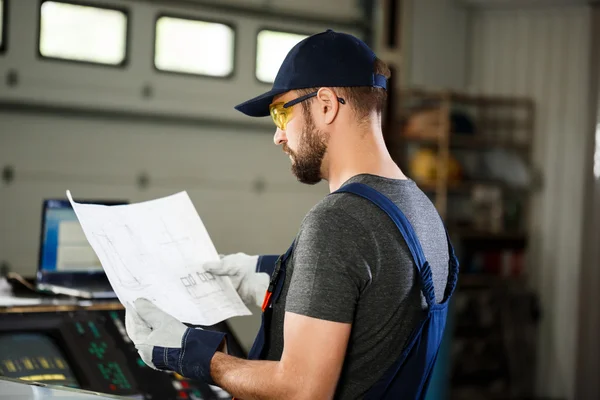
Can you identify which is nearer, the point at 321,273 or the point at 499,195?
the point at 321,273

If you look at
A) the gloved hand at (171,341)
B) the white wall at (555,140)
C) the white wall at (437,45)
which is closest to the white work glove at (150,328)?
the gloved hand at (171,341)

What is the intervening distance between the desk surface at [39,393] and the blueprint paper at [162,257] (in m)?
0.20

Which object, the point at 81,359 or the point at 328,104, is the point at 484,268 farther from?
the point at 328,104

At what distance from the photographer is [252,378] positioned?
4.08ft

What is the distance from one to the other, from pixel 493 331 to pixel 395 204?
433cm

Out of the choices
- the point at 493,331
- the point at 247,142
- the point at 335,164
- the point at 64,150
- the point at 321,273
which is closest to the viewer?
the point at 321,273

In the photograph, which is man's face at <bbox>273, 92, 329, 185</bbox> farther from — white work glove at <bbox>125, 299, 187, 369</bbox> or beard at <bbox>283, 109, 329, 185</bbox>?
white work glove at <bbox>125, 299, 187, 369</bbox>

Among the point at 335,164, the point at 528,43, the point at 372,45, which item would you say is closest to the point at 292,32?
the point at 372,45

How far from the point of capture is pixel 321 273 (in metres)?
1.19

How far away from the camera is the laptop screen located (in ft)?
6.97

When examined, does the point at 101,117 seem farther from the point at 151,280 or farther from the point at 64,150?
the point at 151,280

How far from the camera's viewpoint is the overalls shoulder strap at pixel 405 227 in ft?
4.06

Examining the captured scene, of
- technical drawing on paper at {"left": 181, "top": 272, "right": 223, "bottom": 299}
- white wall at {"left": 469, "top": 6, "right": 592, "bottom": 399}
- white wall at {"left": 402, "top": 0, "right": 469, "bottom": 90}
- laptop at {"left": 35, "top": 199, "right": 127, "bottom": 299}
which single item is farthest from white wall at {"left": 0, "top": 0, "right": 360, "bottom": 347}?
white wall at {"left": 469, "top": 6, "right": 592, "bottom": 399}

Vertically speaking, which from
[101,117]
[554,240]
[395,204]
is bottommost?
[554,240]
